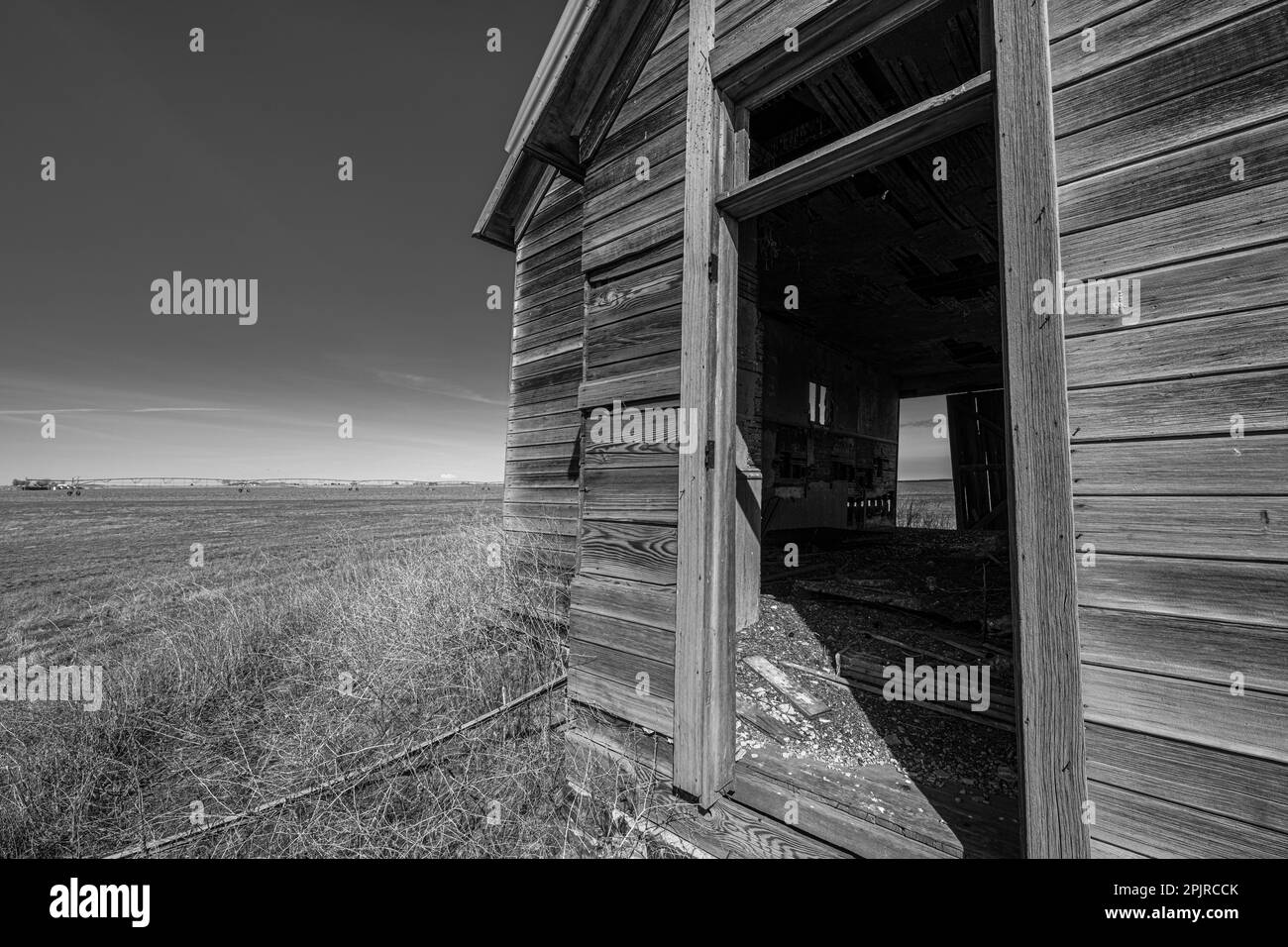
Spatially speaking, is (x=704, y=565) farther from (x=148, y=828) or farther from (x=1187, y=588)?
(x=148, y=828)

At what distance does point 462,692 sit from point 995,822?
4025 mm

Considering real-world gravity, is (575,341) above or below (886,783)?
above

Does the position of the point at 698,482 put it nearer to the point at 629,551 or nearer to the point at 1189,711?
the point at 629,551

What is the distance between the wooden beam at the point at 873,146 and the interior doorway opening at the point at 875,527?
767mm

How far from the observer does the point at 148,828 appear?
3.33m

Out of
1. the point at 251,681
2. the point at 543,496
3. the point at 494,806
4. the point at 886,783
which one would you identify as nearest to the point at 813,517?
the point at 543,496

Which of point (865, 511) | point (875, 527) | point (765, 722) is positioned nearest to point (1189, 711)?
point (765, 722)

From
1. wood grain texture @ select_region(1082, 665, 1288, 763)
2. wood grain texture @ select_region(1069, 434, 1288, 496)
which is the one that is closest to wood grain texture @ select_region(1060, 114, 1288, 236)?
wood grain texture @ select_region(1069, 434, 1288, 496)

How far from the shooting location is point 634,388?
3229mm

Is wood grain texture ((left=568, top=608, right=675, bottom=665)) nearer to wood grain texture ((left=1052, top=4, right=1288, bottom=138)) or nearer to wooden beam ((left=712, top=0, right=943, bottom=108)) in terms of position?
wood grain texture ((left=1052, top=4, right=1288, bottom=138))

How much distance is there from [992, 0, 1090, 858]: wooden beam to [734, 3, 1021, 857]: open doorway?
239 mm

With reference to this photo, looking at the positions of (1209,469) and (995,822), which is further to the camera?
(995,822)

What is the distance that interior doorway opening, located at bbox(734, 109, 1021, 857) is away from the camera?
9.11 feet

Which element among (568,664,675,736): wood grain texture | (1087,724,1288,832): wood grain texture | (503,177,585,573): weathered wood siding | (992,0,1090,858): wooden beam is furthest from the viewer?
(503,177,585,573): weathered wood siding
